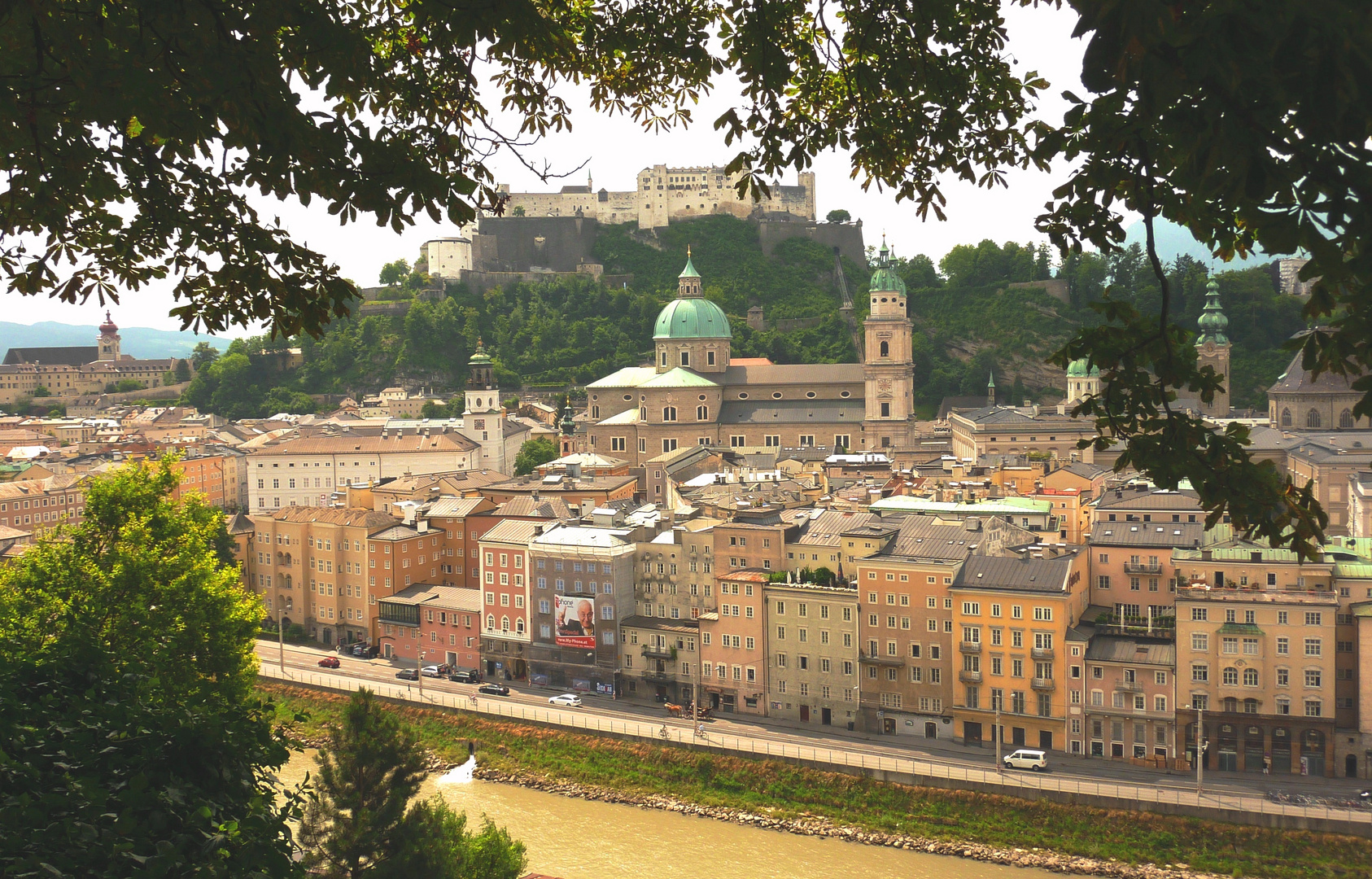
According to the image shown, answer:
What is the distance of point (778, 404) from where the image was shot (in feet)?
175

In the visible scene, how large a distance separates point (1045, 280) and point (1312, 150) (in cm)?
7446

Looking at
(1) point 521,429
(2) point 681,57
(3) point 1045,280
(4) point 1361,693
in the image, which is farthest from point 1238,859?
(3) point 1045,280

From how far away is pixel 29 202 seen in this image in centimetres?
368

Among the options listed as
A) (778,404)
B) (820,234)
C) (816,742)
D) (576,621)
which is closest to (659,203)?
(820,234)

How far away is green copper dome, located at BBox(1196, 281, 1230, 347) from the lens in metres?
55.0

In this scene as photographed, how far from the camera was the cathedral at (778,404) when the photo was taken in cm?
5122

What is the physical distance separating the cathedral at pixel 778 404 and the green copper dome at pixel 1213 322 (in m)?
15.2

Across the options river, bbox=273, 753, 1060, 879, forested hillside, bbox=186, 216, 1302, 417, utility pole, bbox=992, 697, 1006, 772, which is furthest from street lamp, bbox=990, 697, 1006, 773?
forested hillside, bbox=186, 216, 1302, 417

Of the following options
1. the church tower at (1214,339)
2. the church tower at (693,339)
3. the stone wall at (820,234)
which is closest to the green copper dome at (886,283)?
the church tower at (693,339)

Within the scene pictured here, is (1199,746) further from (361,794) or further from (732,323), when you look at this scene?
(732,323)

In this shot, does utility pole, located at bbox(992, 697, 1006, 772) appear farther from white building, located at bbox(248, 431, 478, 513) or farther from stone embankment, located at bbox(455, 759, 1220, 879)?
white building, located at bbox(248, 431, 478, 513)

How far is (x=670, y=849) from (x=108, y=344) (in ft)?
276

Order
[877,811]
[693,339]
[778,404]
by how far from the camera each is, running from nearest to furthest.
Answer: [877,811], [778,404], [693,339]

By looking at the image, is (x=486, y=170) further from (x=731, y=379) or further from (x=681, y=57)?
(x=731, y=379)
